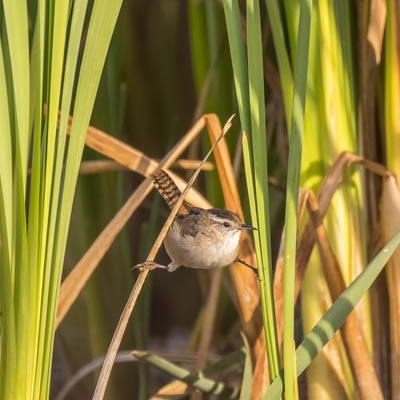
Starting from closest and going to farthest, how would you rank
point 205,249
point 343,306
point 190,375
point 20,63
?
1. point 20,63
2. point 343,306
3. point 205,249
4. point 190,375

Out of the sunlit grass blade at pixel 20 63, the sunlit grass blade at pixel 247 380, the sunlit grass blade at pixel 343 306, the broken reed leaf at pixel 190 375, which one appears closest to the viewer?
the sunlit grass blade at pixel 20 63

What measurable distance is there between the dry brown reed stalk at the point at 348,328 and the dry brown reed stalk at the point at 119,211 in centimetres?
25

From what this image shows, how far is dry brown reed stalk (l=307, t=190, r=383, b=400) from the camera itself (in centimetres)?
130

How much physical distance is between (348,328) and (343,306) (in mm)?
265

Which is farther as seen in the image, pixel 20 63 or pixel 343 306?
pixel 343 306

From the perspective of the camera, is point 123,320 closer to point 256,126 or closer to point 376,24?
point 256,126

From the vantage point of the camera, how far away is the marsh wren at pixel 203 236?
1.29 meters

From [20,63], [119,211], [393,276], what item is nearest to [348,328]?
[393,276]

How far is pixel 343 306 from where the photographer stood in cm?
108

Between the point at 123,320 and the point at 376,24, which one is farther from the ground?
the point at 376,24

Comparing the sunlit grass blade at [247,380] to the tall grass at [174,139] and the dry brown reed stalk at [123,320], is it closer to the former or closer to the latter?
the tall grass at [174,139]

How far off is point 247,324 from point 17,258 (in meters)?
0.57

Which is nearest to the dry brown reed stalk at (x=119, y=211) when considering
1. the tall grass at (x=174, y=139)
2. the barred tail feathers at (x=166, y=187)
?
the barred tail feathers at (x=166, y=187)

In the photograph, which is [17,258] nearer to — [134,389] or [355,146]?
[355,146]
